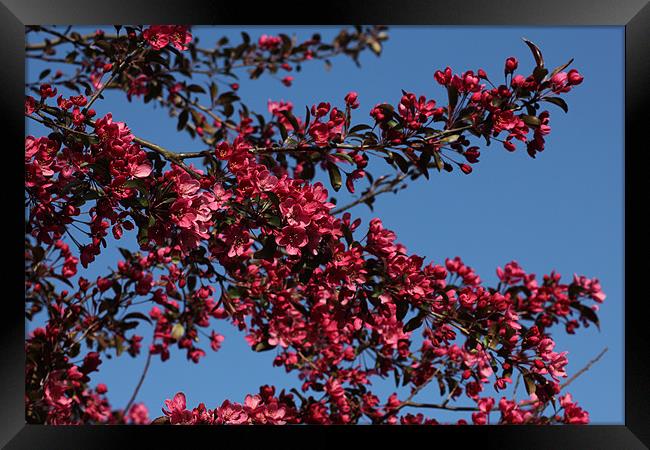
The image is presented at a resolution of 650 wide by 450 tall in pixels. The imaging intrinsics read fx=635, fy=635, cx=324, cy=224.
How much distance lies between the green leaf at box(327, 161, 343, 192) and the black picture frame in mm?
652

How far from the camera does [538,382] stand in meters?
2.46

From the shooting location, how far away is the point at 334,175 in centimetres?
265

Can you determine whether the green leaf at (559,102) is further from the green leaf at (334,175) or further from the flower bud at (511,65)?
the green leaf at (334,175)

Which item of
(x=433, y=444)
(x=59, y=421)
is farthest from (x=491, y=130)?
(x=59, y=421)

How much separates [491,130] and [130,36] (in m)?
1.67

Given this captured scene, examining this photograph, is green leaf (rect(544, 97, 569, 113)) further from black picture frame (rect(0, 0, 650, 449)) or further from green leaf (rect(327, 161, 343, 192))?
green leaf (rect(327, 161, 343, 192))

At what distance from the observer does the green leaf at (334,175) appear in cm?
263

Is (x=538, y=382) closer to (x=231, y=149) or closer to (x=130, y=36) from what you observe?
(x=231, y=149)
